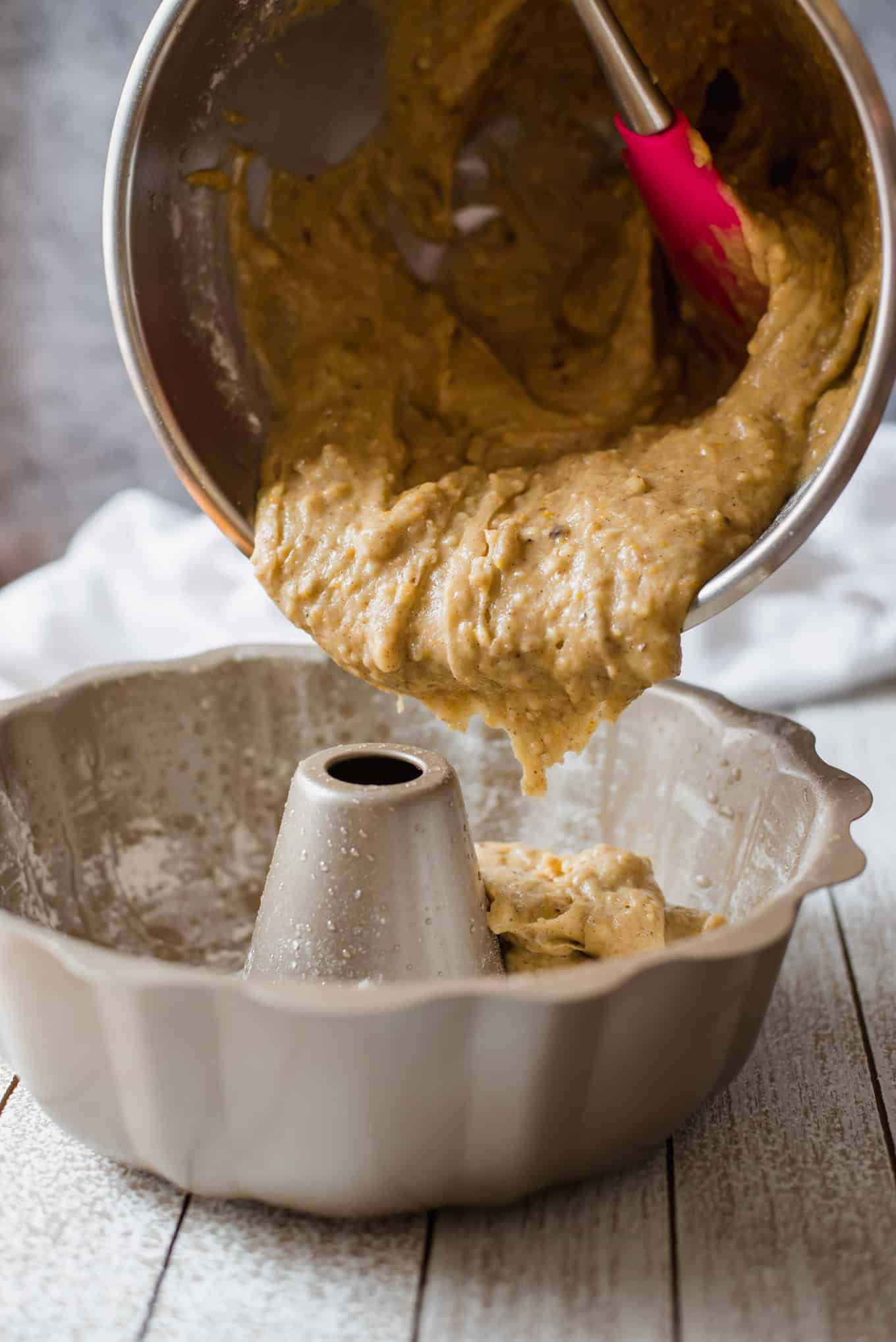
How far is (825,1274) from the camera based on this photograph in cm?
81

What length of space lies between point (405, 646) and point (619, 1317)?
444 millimetres

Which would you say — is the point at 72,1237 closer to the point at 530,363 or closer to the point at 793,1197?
the point at 793,1197

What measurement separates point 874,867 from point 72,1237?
79 centimetres

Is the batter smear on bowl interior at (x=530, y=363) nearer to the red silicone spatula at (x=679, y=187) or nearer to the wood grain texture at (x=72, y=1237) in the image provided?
the red silicone spatula at (x=679, y=187)

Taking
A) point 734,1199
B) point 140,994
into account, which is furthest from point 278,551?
point 734,1199

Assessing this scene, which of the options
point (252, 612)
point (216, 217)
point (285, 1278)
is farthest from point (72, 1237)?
point (252, 612)

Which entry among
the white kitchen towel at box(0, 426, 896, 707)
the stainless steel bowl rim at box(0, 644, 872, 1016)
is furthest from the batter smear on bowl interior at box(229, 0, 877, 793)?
the white kitchen towel at box(0, 426, 896, 707)

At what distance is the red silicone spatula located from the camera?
965 mm

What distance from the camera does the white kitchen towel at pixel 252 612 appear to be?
170 centimetres

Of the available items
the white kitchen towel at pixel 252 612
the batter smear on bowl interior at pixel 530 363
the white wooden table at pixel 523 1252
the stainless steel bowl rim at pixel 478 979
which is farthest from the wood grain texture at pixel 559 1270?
the white kitchen towel at pixel 252 612

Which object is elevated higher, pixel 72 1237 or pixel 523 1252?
pixel 72 1237

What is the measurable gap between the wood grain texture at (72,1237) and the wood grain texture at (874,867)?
48 cm

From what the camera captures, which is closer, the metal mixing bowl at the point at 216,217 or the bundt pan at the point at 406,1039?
the bundt pan at the point at 406,1039

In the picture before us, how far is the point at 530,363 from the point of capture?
3.95ft
